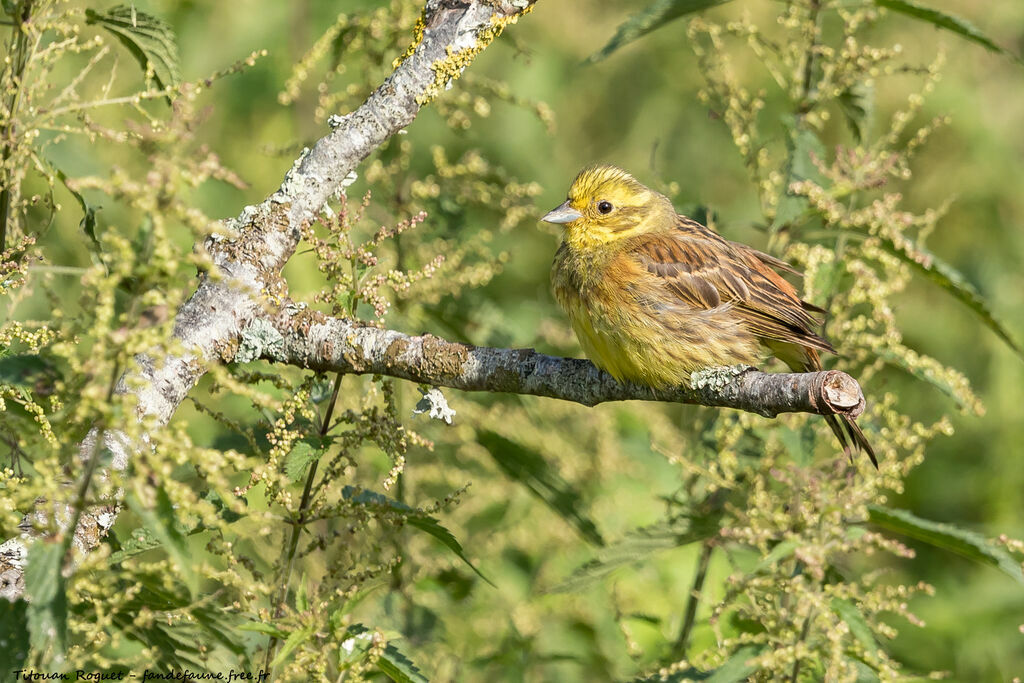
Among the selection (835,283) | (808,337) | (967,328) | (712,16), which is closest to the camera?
(808,337)

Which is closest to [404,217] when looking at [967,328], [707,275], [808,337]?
[707,275]

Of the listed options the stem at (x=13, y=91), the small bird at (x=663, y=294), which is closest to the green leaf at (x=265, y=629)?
the stem at (x=13, y=91)

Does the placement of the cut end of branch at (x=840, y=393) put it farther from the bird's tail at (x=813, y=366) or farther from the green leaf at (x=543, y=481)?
the green leaf at (x=543, y=481)

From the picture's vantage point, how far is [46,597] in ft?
5.54

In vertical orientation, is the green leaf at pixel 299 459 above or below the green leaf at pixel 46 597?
above

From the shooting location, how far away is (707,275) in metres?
3.49

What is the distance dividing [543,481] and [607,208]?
3.35ft

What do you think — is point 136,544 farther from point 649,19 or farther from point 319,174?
point 649,19

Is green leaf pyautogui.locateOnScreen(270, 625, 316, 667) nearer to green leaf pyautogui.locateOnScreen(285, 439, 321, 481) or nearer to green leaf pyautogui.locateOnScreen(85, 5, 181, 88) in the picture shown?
green leaf pyautogui.locateOnScreen(285, 439, 321, 481)

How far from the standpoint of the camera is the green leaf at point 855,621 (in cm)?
277

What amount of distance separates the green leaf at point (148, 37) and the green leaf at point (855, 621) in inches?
85.3

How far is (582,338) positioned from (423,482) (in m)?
1.50

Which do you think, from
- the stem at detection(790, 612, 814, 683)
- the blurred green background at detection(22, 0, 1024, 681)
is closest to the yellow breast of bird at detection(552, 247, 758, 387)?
the blurred green background at detection(22, 0, 1024, 681)

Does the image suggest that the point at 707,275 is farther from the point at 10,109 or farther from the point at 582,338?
the point at 10,109
